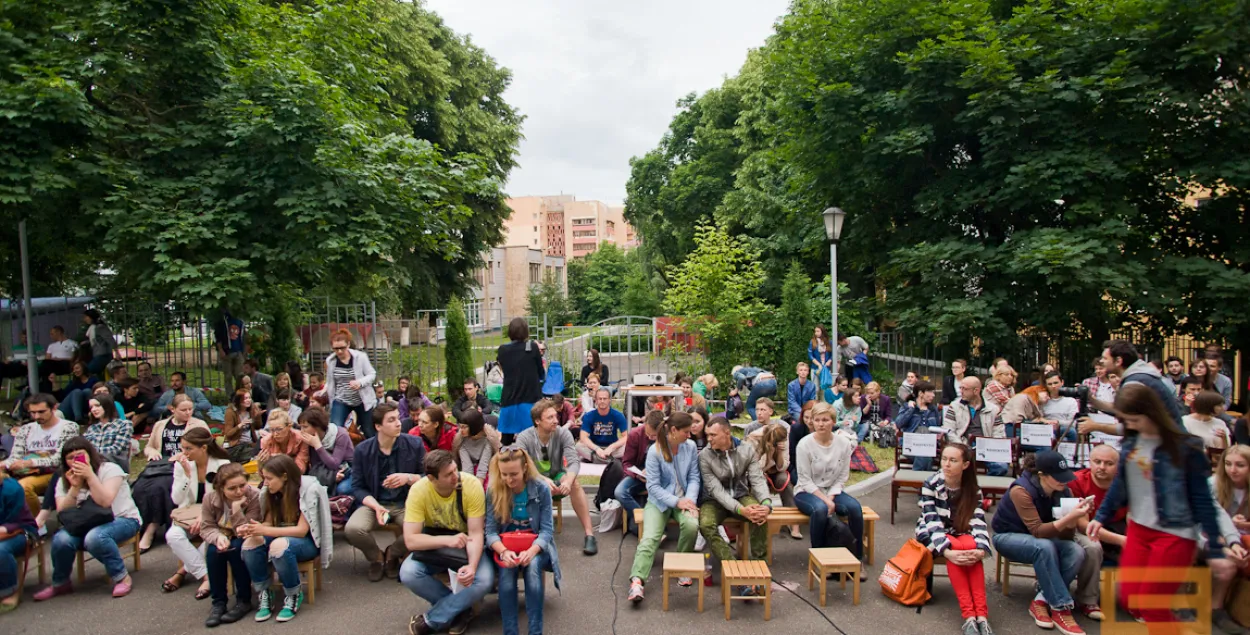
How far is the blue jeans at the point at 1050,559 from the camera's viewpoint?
17.4 ft

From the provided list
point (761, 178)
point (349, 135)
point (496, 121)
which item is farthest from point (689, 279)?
point (496, 121)

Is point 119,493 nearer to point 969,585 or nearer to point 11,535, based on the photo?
point 11,535

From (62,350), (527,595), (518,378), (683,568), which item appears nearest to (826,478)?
(683,568)

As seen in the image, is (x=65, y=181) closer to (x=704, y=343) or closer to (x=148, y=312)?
(x=148, y=312)

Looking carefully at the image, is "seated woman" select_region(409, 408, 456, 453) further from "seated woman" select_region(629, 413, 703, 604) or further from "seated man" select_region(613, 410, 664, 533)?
"seated woman" select_region(629, 413, 703, 604)

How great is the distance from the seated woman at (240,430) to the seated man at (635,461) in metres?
4.40

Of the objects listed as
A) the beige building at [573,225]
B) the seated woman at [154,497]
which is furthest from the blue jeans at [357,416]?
the beige building at [573,225]

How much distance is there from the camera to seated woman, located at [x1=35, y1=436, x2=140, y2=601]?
605cm

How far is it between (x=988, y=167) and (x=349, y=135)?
1203 centimetres

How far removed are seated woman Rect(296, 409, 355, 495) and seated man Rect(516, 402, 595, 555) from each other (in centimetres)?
175

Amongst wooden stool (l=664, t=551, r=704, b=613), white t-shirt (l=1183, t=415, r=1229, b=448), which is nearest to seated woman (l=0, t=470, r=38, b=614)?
wooden stool (l=664, t=551, r=704, b=613)

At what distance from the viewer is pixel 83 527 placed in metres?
6.11

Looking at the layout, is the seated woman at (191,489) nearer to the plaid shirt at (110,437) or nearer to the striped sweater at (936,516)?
the plaid shirt at (110,437)

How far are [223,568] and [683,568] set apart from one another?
3.60 metres
